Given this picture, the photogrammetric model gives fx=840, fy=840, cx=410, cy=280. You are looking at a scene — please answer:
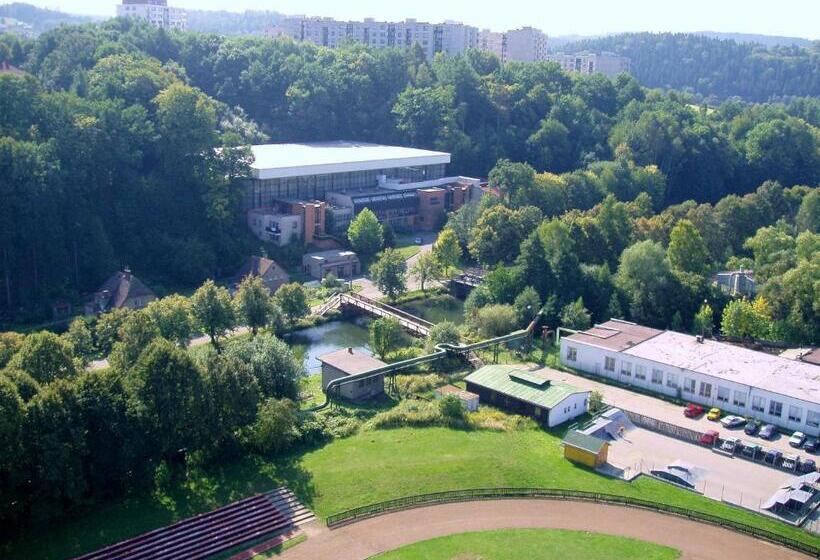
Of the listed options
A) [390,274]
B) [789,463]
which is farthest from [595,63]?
[789,463]

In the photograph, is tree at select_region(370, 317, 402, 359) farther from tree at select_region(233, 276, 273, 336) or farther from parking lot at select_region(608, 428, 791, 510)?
parking lot at select_region(608, 428, 791, 510)

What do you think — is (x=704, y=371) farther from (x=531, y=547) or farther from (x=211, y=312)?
(x=211, y=312)

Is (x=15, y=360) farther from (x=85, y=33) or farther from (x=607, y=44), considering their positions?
(x=607, y=44)

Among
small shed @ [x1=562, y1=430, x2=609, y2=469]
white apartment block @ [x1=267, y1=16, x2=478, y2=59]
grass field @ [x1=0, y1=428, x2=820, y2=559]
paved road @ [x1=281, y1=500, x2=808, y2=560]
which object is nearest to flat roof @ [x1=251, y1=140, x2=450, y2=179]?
grass field @ [x1=0, y1=428, x2=820, y2=559]

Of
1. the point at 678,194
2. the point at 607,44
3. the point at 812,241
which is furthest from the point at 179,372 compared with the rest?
the point at 607,44

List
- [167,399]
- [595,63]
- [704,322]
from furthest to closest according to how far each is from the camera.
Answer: [595,63]
[704,322]
[167,399]

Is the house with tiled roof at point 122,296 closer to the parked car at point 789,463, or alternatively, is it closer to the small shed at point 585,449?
the small shed at point 585,449
